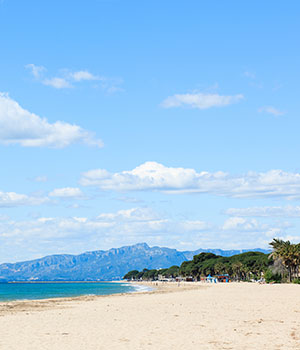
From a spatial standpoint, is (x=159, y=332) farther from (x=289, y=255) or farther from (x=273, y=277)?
(x=273, y=277)

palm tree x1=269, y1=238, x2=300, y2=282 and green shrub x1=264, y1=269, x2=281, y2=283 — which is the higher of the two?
palm tree x1=269, y1=238, x2=300, y2=282

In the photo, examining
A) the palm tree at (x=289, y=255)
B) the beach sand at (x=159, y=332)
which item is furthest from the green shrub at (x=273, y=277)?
the beach sand at (x=159, y=332)

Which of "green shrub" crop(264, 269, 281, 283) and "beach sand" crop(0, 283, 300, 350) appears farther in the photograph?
"green shrub" crop(264, 269, 281, 283)

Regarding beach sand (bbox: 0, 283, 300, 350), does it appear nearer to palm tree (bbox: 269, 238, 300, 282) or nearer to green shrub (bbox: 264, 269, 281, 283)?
palm tree (bbox: 269, 238, 300, 282)

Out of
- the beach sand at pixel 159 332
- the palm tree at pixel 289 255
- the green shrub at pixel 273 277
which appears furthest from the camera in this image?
the green shrub at pixel 273 277

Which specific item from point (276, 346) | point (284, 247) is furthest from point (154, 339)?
point (284, 247)

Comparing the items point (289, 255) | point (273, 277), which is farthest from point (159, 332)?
point (273, 277)

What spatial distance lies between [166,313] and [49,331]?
9.78 m

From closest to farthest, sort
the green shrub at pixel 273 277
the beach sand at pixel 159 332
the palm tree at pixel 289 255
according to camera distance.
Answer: the beach sand at pixel 159 332, the palm tree at pixel 289 255, the green shrub at pixel 273 277

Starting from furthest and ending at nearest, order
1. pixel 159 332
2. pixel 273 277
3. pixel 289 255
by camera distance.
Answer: pixel 273 277
pixel 289 255
pixel 159 332

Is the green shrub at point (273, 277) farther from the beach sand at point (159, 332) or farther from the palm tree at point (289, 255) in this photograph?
the beach sand at point (159, 332)

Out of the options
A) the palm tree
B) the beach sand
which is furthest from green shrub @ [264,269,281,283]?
the beach sand

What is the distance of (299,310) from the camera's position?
97.7 ft

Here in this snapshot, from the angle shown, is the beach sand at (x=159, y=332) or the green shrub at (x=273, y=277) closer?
the beach sand at (x=159, y=332)
